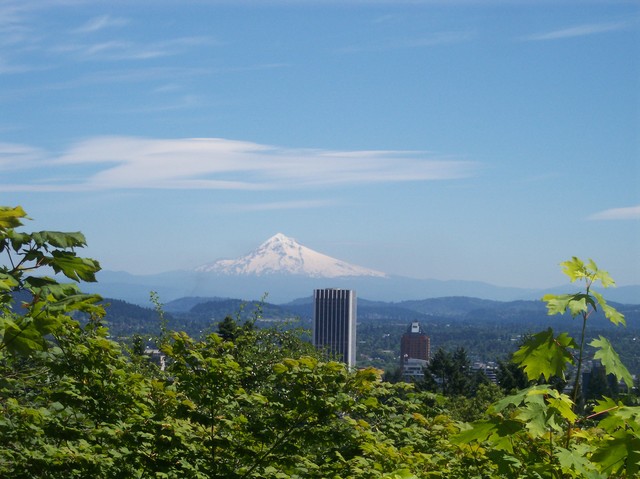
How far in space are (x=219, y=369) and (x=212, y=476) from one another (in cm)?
73

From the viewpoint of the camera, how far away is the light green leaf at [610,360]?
2881 mm

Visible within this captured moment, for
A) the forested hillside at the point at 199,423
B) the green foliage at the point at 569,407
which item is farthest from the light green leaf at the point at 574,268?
the forested hillside at the point at 199,423

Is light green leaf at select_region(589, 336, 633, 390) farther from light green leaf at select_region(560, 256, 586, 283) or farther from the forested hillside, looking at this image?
the forested hillside

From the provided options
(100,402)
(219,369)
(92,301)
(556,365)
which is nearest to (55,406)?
(100,402)

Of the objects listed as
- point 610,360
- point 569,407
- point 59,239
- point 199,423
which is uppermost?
point 59,239

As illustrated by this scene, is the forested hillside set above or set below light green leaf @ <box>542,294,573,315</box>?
below

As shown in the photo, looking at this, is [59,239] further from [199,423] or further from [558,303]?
[199,423]

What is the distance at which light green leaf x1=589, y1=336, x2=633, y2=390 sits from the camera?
2881 millimetres

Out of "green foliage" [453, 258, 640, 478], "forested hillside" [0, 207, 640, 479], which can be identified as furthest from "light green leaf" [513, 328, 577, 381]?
"forested hillside" [0, 207, 640, 479]

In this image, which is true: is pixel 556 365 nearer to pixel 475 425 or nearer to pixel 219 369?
pixel 475 425

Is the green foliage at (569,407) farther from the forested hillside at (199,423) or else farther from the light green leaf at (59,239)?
the light green leaf at (59,239)

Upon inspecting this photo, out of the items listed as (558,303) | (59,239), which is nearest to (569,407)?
(558,303)

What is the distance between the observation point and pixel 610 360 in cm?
293

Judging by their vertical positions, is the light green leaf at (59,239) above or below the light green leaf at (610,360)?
above
